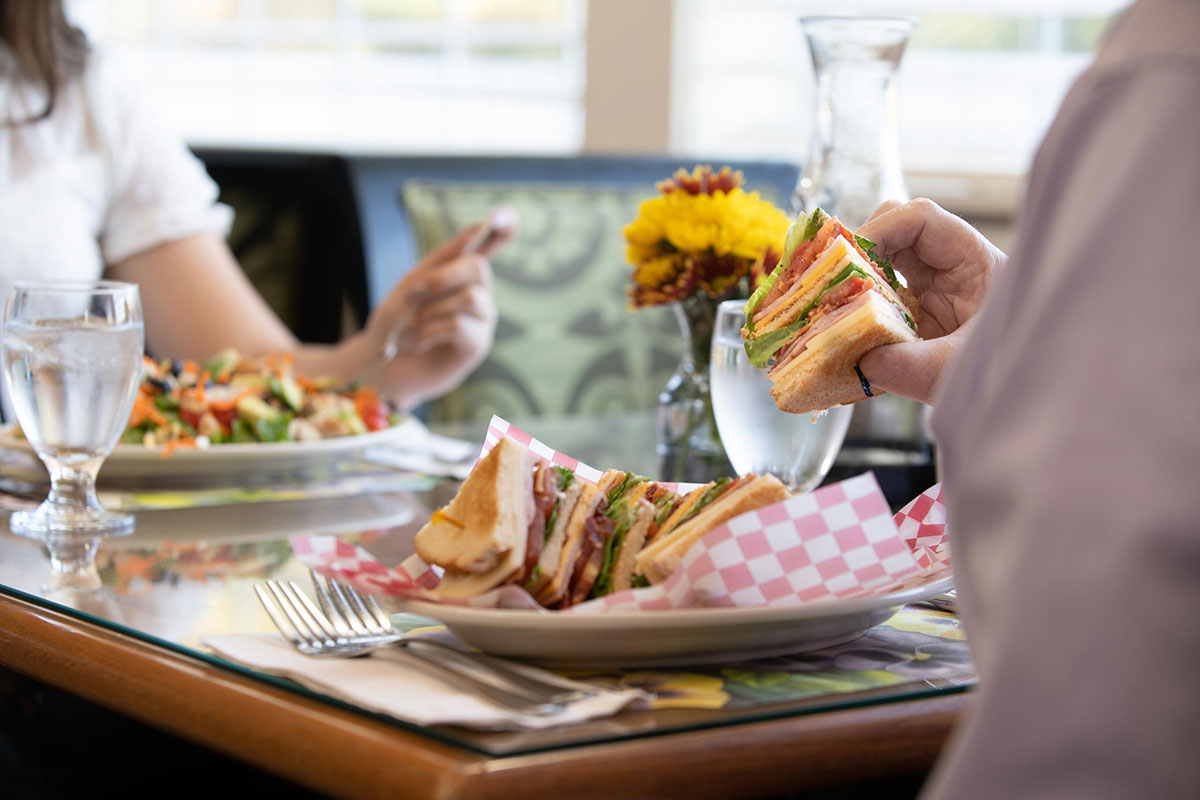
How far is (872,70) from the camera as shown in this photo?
1.27m

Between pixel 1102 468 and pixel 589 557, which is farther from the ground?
pixel 1102 468

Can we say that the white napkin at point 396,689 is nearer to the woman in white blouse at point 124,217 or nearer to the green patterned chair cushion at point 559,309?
the woman in white blouse at point 124,217

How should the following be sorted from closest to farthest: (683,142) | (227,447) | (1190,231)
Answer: (1190,231)
(227,447)
(683,142)

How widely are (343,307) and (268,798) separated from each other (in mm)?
1297

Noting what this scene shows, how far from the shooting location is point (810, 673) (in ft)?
2.23

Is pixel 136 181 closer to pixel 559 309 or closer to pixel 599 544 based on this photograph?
pixel 559 309

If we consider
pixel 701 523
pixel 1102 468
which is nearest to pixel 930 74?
pixel 701 523

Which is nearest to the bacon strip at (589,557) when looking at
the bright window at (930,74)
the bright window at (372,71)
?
the bright window at (930,74)

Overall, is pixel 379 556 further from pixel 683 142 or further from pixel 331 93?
pixel 331 93

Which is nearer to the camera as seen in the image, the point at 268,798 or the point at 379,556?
the point at 379,556

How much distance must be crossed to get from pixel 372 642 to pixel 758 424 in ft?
1.40

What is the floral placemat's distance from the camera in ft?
2.10

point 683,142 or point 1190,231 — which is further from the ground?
point 1190,231

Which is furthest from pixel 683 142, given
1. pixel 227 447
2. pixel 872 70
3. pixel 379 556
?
pixel 379 556
